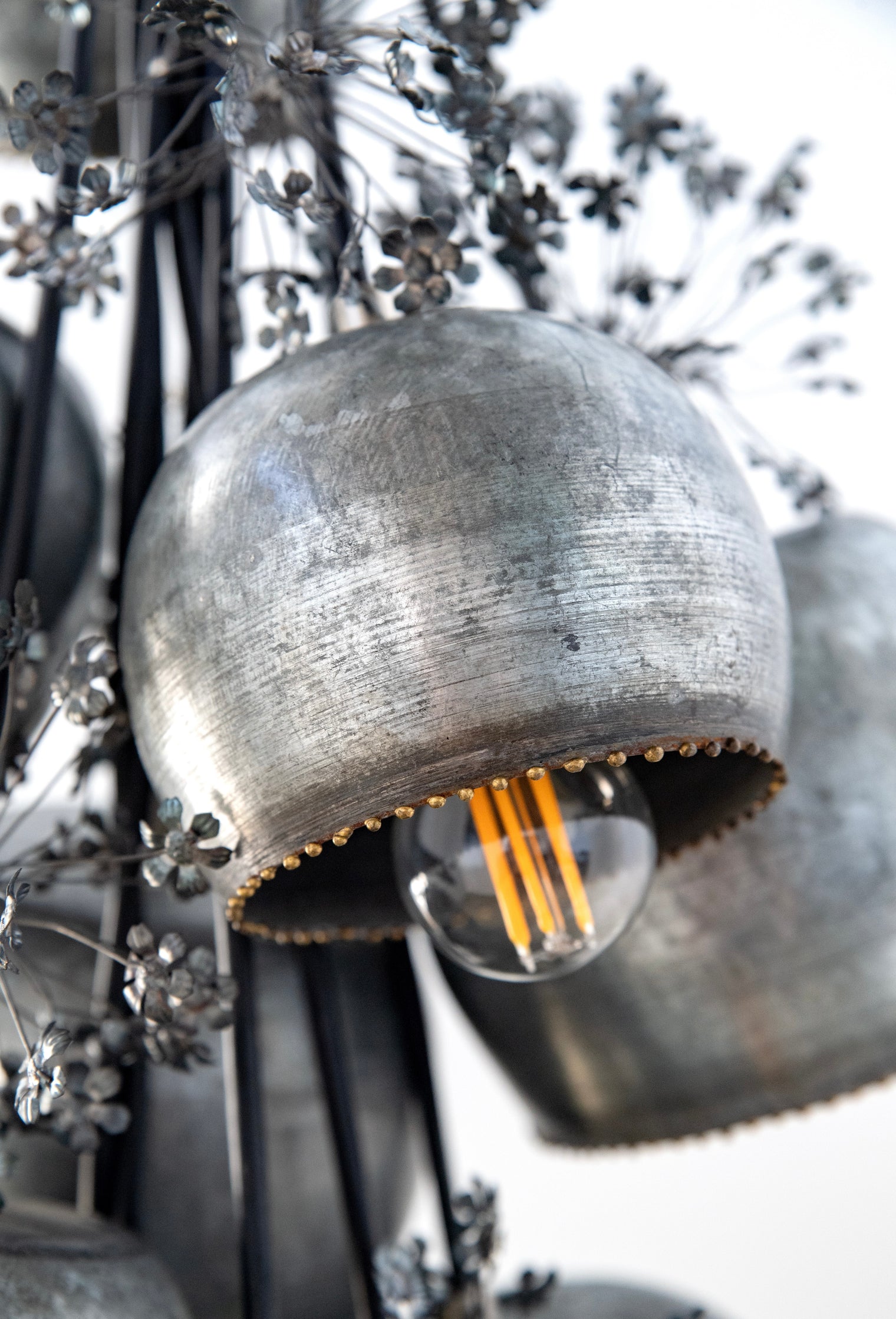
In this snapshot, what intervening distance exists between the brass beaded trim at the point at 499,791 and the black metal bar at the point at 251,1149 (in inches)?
2.2

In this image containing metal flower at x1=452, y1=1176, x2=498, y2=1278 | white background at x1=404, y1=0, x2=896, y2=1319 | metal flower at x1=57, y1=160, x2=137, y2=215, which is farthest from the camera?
white background at x1=404, y1=0, x2=896, y2=1319

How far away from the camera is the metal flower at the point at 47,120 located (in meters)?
0.55

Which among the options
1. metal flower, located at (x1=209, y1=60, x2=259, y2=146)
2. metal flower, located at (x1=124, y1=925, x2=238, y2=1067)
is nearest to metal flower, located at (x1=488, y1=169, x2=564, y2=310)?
metal flower, located at (x1=209, y1=60, x2=259, y2=146)

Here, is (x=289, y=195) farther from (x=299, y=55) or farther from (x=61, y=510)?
(x=61, y=510)

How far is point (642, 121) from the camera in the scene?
80cm

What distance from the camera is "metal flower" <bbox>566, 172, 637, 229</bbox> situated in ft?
2.21

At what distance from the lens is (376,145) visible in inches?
75.1

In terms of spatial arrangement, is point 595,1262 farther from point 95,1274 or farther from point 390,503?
point 390,503

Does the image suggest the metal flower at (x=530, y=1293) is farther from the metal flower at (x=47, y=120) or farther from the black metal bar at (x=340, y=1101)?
the metal flower at (x=47, y=120)

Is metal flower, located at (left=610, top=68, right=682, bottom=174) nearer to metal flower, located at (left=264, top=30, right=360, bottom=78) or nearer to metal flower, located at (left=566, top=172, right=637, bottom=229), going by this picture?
metal flower, located at (left=566, top=172, right=637, bottom=229)

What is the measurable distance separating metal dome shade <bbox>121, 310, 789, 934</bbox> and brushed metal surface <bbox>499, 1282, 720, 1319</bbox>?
386mm

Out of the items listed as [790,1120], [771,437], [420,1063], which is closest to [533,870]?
[420,1063]

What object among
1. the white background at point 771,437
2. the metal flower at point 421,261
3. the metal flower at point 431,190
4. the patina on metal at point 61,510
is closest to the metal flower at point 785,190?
the metal flower at point 431,190

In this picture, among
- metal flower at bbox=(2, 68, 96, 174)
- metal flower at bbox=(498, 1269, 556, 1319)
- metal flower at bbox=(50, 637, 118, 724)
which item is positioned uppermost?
metal flower at bbox=(2, 68, 96, 174)
